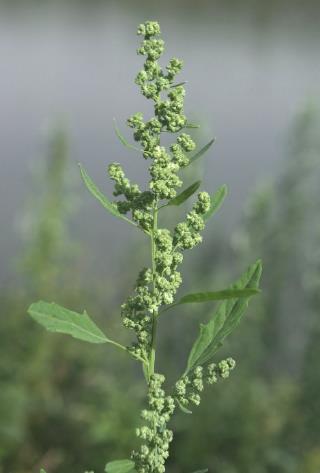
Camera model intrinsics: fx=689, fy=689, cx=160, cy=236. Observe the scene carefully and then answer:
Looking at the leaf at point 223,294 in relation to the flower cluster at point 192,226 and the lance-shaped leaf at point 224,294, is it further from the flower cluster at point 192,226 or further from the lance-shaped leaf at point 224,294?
the flower cluster at point 192,226

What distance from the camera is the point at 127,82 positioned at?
31047mm

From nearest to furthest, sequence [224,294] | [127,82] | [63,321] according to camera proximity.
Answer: [224,294] < [63,321] < [127,82]

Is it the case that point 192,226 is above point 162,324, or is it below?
above

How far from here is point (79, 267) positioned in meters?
14.6

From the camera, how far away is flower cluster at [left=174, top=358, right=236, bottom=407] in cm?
245

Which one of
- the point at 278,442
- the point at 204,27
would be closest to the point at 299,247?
the point at 278,442

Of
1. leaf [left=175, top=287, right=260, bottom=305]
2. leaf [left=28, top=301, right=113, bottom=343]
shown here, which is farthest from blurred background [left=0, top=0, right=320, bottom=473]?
leaf [left=175, top=287, right=260, bottom=305]

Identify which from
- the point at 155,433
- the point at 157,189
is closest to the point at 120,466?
the point at 155,433

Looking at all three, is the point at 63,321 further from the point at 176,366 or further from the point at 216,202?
the point at 176,366

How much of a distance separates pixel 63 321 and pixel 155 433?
0.51m

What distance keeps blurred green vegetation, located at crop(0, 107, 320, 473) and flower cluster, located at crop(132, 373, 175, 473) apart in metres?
7.42

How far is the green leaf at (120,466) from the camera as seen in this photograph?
236 cm

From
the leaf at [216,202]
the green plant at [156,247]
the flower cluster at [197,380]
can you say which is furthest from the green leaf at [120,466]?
the leaf at [216,202]

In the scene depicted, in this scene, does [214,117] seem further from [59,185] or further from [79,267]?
[59,185]
